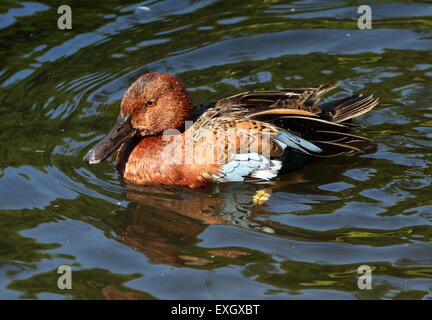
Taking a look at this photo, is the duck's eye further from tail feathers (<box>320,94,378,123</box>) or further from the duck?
tail feathers (<box>320,94,378,123</box>)

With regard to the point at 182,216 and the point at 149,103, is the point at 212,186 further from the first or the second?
the point at 149,103

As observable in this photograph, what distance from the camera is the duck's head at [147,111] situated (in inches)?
320

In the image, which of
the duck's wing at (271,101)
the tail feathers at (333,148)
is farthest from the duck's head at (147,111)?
the tail feathers at (333,148)

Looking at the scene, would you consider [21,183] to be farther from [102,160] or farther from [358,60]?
[358,60]

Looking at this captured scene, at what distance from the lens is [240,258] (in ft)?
21.9

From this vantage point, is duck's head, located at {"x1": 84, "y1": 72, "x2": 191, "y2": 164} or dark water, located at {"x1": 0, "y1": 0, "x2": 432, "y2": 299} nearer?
dark water, located at {"x1": 0, "y1": 0, "x2": 432, "y2": 299}

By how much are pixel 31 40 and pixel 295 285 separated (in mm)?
6066

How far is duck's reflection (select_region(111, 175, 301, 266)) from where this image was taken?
6.85m

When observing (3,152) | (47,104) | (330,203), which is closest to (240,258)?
(330,203)

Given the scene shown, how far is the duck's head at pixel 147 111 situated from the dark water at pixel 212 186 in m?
0.39

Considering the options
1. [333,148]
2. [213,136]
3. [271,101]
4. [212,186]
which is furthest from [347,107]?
[212,186]

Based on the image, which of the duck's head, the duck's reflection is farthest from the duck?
the duck's reflection

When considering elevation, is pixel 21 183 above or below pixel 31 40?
below

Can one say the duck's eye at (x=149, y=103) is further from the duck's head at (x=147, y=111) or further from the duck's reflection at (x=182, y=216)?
the duck's reflection at (x=182, y=216)
